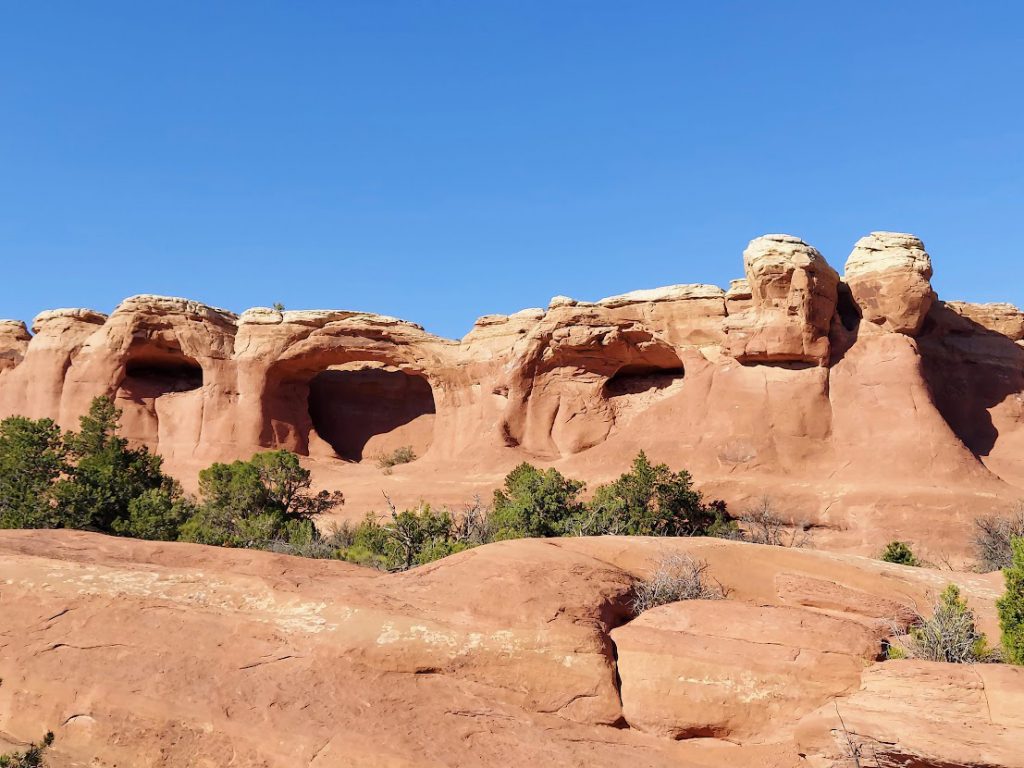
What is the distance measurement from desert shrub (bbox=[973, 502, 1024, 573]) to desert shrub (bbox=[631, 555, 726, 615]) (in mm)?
11117

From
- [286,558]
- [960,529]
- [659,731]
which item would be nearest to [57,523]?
[286,558]

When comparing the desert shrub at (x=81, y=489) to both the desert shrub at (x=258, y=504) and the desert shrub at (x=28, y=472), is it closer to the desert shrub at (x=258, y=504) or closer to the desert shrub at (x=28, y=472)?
the desert shrub at (x=28, y=472)

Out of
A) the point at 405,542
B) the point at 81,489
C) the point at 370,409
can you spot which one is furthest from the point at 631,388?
the point at 81,489

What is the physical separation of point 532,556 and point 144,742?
14.2 ft

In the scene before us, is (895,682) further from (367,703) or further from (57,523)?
(57,523)

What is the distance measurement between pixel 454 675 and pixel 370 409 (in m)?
30.2

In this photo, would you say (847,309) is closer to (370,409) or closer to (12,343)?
(370,409)

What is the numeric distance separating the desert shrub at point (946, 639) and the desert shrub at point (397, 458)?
2640 cm

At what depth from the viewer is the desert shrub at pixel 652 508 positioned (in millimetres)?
22062

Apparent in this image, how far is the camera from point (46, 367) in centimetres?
3603

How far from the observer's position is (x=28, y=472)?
878 inches

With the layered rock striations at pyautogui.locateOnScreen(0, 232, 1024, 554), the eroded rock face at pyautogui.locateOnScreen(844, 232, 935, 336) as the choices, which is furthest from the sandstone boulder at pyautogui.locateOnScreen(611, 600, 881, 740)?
the eroded rock face at pyautogui.locateOnScreen(844, 232, 935, 336)

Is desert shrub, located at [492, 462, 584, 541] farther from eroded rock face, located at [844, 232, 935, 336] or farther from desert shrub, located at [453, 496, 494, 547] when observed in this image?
eroded rock face, located at [844, 232, 935, 336]

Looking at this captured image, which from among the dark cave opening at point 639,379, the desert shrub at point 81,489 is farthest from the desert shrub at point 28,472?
the dark cave opening at point 639,379
